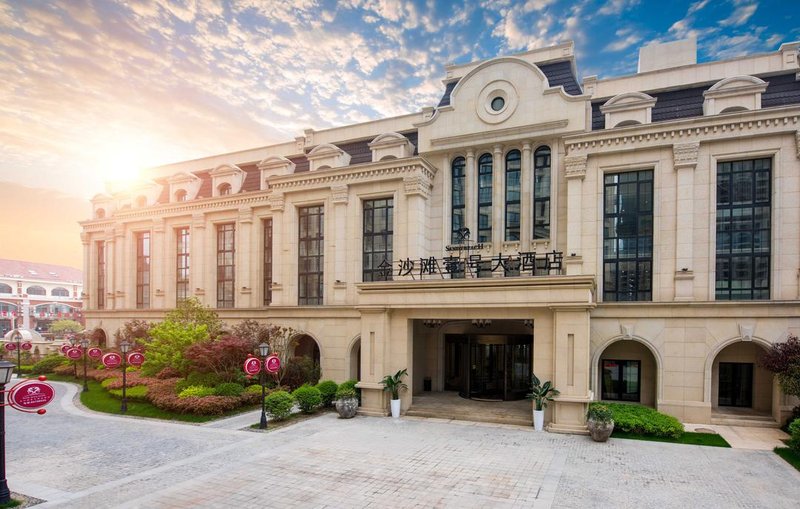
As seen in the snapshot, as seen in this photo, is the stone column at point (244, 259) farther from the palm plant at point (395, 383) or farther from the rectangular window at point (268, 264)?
the palm plant at point (395, 383)

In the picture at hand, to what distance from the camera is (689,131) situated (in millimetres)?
19906

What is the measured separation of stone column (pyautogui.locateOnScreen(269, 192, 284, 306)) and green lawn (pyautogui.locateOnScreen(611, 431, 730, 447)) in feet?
63.4

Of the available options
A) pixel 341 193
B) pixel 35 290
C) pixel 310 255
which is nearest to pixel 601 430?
pixel 341 193

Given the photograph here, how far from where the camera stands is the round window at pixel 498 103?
2383 cm

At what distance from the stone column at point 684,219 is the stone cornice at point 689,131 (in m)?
0.62

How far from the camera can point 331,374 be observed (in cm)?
2561

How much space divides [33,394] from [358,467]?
8585 millimetres

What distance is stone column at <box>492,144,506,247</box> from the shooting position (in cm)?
2347

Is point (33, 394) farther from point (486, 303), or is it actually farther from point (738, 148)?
point (738, 148)

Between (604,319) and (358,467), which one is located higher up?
(604,319)

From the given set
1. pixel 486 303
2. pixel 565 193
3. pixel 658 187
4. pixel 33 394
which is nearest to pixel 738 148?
pixel 658 187

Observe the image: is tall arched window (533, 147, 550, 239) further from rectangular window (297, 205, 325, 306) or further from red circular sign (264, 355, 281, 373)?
red circular sign (264, 355, 281, 373)

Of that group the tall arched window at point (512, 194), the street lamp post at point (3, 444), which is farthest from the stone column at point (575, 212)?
the street lamp post at point (3, 444)

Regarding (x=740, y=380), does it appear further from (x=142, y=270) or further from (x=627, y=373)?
(x=142, y=270)
